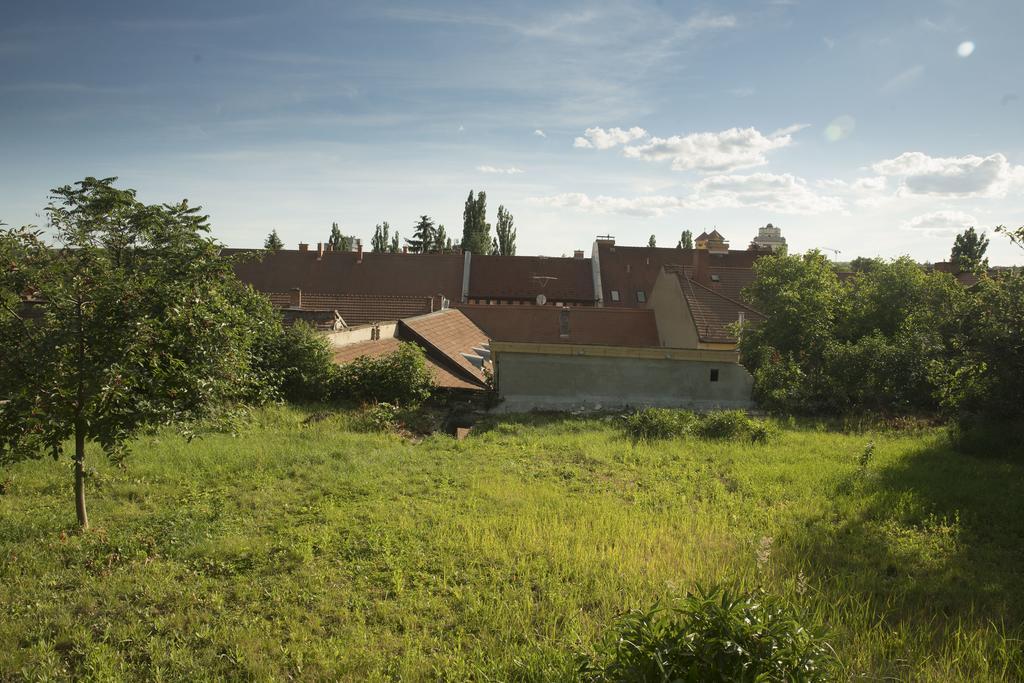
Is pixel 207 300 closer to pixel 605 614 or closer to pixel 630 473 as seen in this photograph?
pixel 605 614

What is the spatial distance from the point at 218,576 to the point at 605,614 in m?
3.88

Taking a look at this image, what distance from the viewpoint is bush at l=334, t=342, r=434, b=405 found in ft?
55.2

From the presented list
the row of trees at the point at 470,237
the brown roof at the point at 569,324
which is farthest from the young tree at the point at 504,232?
the brown roof at the point at 569,324

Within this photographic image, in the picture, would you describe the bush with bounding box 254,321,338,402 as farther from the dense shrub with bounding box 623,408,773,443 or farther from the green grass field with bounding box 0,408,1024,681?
the dense shrub with bounding box 623,408,773,443

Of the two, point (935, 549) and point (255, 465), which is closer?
point (935, 549)

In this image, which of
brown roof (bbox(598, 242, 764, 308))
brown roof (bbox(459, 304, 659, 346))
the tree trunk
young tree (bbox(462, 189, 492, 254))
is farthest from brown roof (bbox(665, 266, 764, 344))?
young tree (bbox(462, 189, 492, 254))

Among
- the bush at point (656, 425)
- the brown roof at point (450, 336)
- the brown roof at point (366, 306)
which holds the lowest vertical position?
the bush at point (656, 425)

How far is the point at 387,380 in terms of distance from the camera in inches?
663

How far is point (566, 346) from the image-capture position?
706 inches

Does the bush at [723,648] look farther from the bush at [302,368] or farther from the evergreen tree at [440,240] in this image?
the evergreen tree at [440,240]

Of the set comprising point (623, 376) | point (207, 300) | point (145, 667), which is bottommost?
point (145, 667)

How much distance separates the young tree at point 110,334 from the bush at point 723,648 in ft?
17.7

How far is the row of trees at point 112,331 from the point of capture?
20.9 feet

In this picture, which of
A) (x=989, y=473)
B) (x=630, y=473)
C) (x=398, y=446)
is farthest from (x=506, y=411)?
(x=989, y=473)
